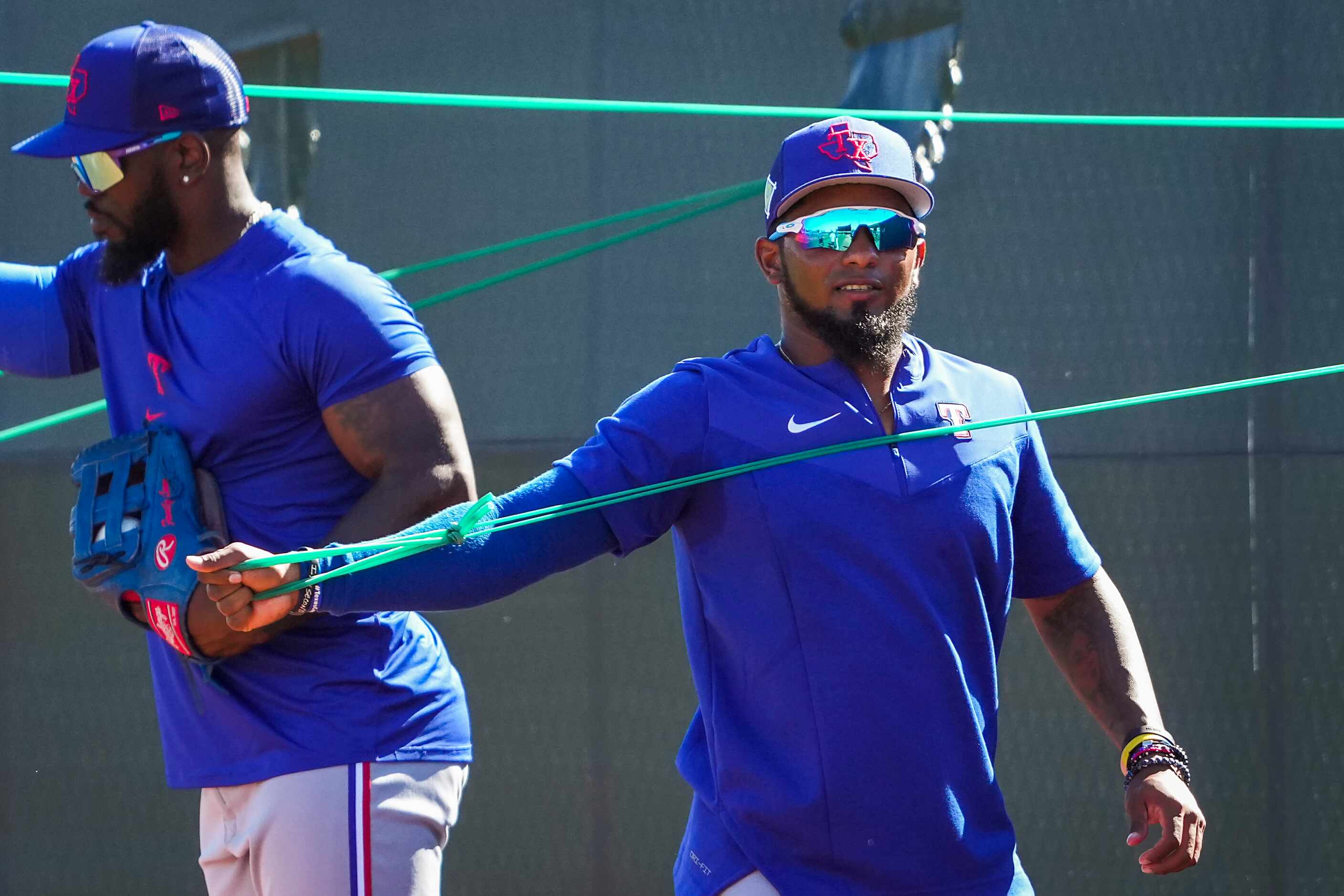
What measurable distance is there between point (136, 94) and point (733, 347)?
195 centimetres

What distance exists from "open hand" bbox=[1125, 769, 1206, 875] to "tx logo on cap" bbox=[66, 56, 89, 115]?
193 cm

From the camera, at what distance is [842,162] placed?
1931 mm

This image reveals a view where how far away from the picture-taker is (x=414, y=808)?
218 centimetres

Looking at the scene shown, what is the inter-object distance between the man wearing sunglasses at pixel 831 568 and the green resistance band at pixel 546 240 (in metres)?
1.19

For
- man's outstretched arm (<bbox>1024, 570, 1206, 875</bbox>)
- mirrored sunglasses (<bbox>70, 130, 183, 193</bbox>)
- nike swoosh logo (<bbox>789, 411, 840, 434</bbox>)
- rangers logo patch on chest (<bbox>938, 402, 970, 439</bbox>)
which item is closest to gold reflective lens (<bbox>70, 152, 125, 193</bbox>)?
mirrored sunglasses (<bbox>70, 130, 183, 193</bbox>)

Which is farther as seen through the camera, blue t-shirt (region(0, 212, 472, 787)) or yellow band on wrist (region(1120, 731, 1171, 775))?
blue t-shirt (region(0, 212, 472, 787))

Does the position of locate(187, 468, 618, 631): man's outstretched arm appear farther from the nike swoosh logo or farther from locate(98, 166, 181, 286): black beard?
locate(98, 166, 181, 286): black beard

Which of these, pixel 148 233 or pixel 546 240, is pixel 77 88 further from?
pixel 546 240

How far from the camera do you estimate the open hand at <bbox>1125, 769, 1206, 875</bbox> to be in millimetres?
1863

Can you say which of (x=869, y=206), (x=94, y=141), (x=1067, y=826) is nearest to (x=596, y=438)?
(x=869, y=206)

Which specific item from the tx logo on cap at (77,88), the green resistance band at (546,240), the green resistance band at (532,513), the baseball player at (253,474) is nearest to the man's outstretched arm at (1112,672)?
the green resistance band at (532,513)

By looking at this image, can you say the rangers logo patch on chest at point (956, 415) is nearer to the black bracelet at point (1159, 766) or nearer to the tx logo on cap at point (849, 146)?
the tx logo on cap at point (849, 146)

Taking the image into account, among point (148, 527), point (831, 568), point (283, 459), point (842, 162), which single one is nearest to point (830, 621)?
point (831, 568)

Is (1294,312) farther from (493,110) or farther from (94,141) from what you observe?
(94,141)
